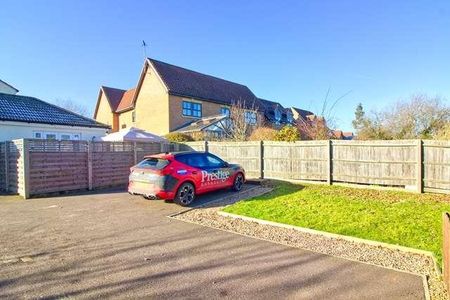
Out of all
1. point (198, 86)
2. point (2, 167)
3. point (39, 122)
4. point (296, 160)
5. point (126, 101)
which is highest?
point (198, 86)

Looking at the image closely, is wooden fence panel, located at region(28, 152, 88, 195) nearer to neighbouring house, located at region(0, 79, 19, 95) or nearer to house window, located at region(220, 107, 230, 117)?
neighbouring house, located at region(0, 79, 19, 95)

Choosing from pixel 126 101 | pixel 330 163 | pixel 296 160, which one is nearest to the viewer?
pixel 330 163

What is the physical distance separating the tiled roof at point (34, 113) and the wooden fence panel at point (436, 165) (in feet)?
59.5

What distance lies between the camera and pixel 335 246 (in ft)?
19.2

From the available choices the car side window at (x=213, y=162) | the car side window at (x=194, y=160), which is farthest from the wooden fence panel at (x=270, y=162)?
the car side window at (x=194, y=160)

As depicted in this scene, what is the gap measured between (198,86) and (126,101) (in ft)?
35.0

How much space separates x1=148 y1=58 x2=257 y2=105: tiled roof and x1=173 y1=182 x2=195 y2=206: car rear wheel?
20.1m

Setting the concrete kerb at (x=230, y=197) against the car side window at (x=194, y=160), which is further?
the car side window at (x=194, y=160)

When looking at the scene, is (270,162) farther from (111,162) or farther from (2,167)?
(2,167)

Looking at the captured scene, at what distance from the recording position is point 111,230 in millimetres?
7070

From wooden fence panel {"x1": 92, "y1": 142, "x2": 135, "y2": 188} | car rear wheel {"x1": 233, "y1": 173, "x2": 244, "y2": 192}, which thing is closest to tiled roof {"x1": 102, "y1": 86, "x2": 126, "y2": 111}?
wooden fence panel {"x1": 92, "y1": 142, "x2": 135, "y2": 188}

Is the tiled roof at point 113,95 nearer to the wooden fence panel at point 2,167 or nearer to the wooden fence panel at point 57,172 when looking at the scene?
the wooden fence panel at point 2,167

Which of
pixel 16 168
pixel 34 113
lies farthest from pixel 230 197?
pixel 34 113

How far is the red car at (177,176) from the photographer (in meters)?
9.13
